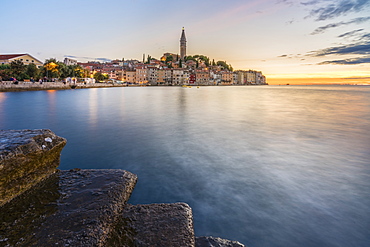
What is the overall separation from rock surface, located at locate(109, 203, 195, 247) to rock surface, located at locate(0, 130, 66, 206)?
1635 millimetres

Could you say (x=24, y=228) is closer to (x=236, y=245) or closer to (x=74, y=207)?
(x=74, y=207)

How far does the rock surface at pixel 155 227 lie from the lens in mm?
2283

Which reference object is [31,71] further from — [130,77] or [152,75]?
[152,75]

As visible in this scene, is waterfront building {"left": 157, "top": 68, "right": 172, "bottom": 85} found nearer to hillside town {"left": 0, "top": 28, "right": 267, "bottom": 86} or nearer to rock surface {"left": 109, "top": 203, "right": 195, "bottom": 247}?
hillside town {"left": 0, "top": 28, "right": 267, "bottom": 86}

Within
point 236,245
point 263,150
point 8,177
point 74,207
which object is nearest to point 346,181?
point 263,150

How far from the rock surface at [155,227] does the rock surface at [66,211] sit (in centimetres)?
15

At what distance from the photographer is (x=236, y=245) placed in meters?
2.50

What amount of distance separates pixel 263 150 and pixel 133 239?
5837mm

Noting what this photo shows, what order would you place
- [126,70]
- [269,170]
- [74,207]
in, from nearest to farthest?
[74,207] → [269,170] → [126,70]

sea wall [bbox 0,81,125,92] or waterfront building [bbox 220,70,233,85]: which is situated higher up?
waterfront building [bbox 220,70,233,85]

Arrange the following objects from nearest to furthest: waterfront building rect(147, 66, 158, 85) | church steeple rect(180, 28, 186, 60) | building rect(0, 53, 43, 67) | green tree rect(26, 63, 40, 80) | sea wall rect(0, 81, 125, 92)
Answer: sea wall rect(0, 81, 125, 92) → green tree rect(26, 63, 40, 80) → building rect(0, 53, 43, 67) → waterfront building rect(147, 66, 158, 85) → church steeple rect(180, 28, 186, 60)

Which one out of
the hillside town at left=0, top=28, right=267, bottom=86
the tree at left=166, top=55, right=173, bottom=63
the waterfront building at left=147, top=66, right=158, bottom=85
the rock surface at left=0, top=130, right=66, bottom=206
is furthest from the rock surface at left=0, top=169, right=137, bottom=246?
the tree at left=166, top=55, right=173, bottom=63

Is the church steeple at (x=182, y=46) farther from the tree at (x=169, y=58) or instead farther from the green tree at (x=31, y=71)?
the green tree at (x=31, y=71)

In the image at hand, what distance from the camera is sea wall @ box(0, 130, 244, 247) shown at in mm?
2258
